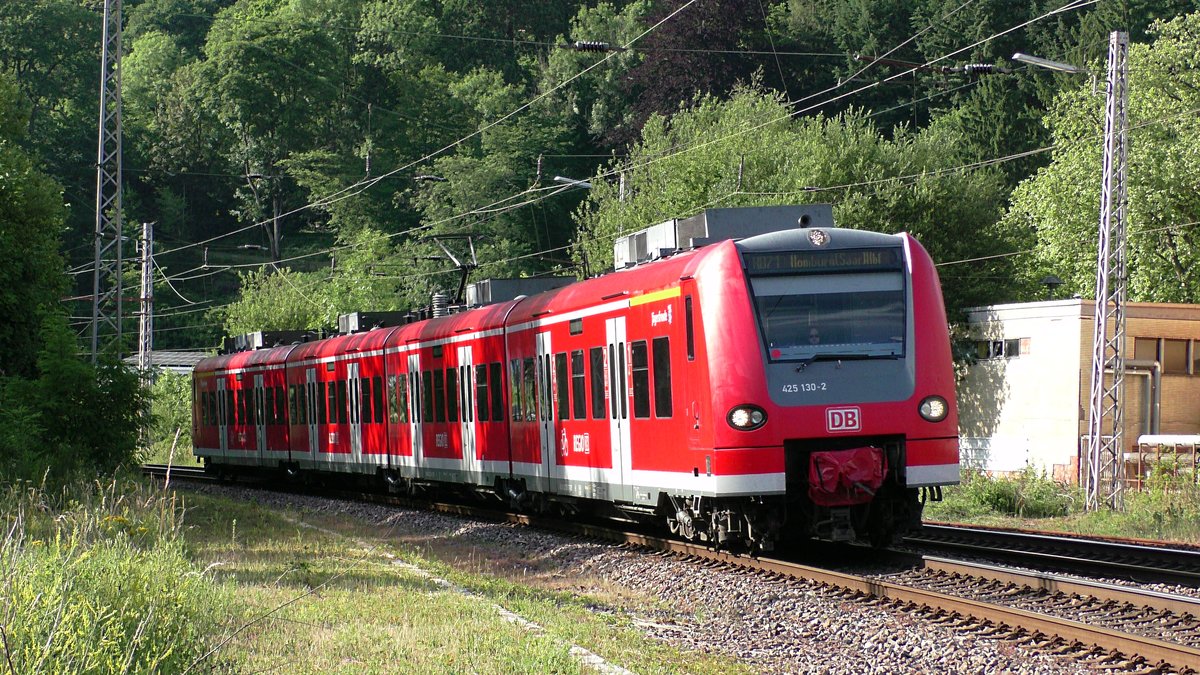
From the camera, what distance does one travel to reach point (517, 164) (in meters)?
72.5

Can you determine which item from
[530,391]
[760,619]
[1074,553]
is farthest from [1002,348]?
[760,619]

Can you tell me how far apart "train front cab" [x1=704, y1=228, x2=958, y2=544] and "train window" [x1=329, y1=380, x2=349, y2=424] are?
1642 centimetres

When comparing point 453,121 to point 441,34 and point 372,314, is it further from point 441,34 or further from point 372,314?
point 372,314

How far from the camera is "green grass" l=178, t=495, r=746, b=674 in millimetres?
8570

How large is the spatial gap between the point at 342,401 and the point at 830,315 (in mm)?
17241

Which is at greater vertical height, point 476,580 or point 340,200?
point 340,200

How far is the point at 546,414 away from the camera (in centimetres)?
1838

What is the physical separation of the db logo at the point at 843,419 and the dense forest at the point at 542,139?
464 inches

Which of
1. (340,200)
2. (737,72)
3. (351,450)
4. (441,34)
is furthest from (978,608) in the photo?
(441,34)

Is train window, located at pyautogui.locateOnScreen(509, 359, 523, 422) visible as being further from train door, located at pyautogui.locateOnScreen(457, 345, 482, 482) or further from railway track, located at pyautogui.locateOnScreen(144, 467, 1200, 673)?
railway track, located at pyautogui.locateOnScreen(144, 467, 1200, 673)

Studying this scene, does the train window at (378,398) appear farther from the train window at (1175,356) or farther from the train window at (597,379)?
the train window at (1175,356)

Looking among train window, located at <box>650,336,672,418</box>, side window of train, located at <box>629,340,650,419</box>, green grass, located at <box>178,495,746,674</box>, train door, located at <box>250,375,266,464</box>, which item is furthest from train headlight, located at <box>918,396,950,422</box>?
train door, located at <box>250,375,266,464</box>

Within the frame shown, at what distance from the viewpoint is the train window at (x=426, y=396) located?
77.6 ft

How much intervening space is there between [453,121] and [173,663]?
7729 centimetres
